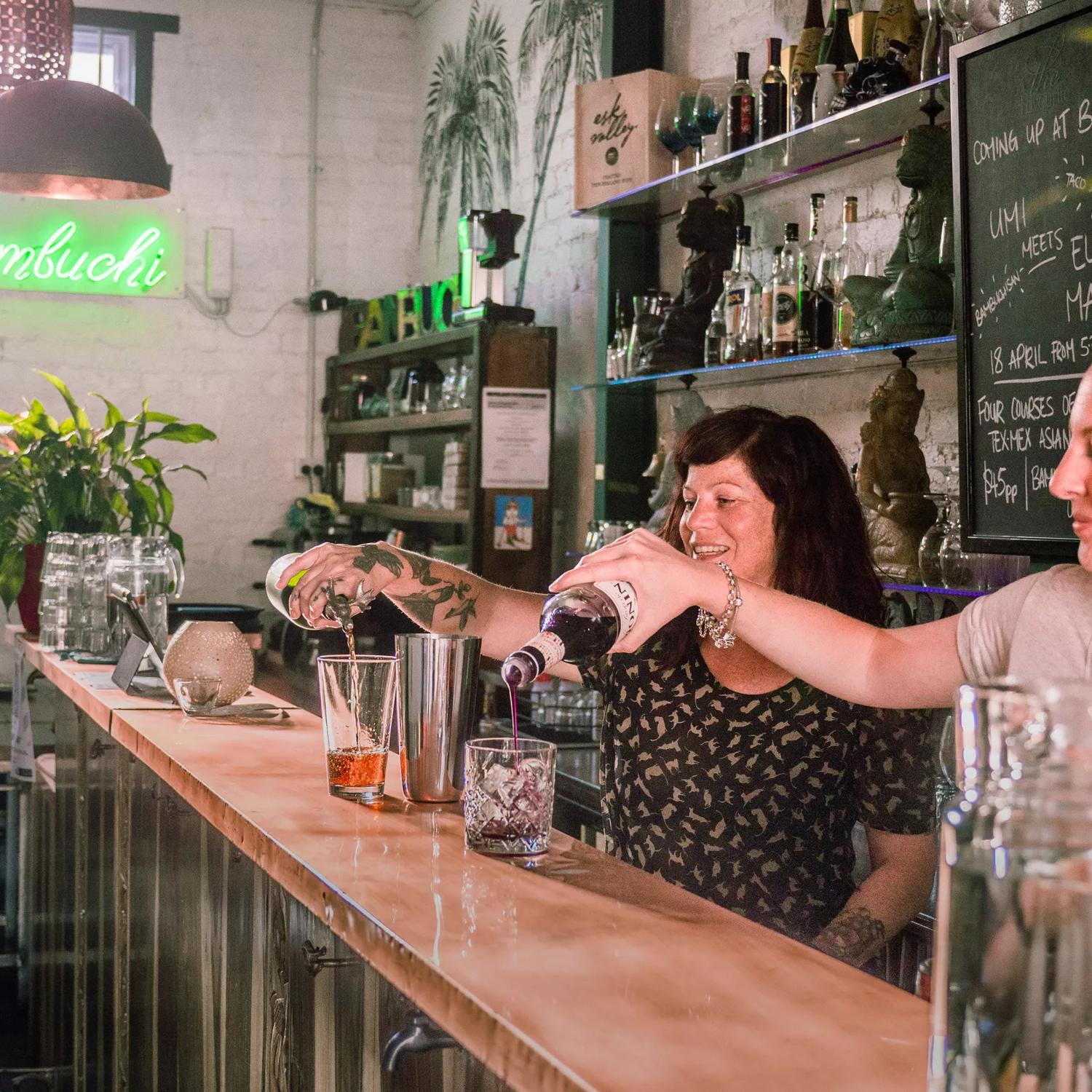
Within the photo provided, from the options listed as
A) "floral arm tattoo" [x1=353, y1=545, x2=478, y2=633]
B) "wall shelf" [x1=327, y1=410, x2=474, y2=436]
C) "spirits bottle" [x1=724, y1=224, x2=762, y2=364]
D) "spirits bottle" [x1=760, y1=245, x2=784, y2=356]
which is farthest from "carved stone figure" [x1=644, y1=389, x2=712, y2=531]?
"floral arm tattoo" [x1=353, y1=545, x2=478, y2=633]

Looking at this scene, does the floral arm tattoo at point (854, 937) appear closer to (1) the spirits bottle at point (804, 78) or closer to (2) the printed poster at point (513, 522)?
(1) the spirits bottle at point (804, 78)

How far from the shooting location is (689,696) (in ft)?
6.58

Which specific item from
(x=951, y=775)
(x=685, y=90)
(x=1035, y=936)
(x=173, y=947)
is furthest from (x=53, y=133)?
(x=1035, y=936)

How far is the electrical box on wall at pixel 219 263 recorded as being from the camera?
637 centimetres

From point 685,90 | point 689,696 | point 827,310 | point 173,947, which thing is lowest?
point 173,947

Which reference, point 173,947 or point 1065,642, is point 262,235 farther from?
point 1065,642

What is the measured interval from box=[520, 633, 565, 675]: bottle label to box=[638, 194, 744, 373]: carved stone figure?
2305 millimetres

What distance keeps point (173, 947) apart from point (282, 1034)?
69cm

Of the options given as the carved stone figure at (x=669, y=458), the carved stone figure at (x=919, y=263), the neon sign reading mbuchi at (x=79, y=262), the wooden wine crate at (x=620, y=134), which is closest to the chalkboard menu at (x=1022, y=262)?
the carved stone figure at (x=919, y=263)

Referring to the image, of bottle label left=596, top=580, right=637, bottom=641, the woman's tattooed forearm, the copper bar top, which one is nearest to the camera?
the copper bar top

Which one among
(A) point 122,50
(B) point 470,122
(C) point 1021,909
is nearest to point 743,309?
(C) point 1021,909

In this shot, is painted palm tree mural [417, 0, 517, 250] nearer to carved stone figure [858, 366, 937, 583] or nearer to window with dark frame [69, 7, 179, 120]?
window with dark frame [69, 7, 179, 120]

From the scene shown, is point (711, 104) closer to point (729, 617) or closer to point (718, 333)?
point (718, 333)

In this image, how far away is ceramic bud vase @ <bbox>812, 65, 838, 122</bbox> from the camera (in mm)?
3031
